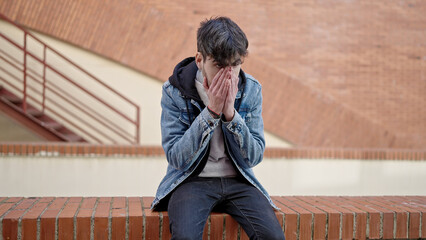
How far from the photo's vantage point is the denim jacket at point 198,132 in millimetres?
2295

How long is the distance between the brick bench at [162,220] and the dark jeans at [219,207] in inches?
3.8

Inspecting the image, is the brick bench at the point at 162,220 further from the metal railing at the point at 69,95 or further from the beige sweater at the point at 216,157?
the metal railing at the point at 69,95

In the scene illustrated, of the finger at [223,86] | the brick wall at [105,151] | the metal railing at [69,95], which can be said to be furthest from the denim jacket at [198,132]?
the metal railing at [69,95]

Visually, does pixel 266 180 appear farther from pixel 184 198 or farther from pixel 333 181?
pixel 184 198

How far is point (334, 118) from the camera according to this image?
8.07 meters

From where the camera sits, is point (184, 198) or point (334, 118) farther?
point (334, 118)

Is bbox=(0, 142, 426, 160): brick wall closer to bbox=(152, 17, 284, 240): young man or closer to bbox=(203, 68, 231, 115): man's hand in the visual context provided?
bbox=(152, 17, 284, 240): young man

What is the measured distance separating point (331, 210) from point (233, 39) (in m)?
1.09

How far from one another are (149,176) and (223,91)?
3.64m

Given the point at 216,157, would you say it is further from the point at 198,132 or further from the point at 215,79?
the point at 215,79

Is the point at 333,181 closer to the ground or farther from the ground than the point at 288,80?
closer to the ground

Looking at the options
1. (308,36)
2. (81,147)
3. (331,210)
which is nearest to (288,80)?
(308,36)

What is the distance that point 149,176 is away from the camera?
5660 millimetres

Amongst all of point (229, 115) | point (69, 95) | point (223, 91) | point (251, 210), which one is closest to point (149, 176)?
point (69, 95)
